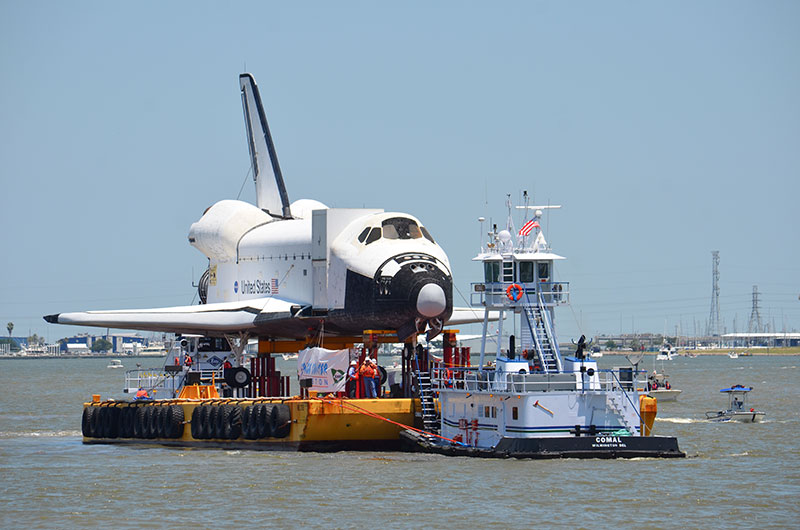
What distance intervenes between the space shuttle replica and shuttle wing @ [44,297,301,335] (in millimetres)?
29

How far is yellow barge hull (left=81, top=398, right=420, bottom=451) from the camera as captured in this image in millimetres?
34438

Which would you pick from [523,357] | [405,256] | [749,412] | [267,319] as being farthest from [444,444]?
[749,412]

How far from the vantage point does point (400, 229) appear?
37.5 metres

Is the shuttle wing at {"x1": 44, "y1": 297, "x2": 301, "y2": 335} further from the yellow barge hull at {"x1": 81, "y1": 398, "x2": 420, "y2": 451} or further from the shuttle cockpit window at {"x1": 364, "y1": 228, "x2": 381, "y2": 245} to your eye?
the shuttle cockpit window at {"x1": 364, "y1": 228, "x2": 381, "y2": 245}

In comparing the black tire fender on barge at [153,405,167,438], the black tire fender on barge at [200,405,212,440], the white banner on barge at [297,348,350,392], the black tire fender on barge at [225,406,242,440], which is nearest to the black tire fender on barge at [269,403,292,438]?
the black tire fender on barge at [225,406,242,440]

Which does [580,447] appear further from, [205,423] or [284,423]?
[205,423]

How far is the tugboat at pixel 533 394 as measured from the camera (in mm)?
30406

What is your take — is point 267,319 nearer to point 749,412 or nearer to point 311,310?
point 311,310

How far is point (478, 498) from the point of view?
2703 cm

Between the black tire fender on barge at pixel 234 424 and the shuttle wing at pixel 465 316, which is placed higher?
the shuttle wing at pixel 465 316

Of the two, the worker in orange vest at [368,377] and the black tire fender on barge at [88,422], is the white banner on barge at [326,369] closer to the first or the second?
the worker in orange vest at [368,377]

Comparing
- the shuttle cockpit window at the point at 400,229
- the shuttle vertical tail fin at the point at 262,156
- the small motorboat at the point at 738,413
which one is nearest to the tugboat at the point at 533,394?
the shuttle cockpit window at the point at 400,229

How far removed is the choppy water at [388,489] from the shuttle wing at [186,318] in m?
3.75

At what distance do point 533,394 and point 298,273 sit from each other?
11.1 metres
